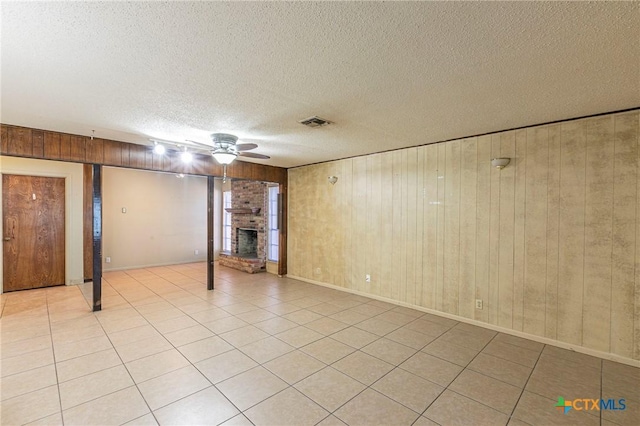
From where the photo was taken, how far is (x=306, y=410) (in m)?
2.12

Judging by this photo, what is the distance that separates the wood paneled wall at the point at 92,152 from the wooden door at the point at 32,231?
7.75ft

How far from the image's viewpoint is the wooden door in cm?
509

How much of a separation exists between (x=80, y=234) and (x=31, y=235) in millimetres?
693

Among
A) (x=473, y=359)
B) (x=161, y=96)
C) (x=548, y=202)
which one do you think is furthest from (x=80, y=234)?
(x=548, y=202)

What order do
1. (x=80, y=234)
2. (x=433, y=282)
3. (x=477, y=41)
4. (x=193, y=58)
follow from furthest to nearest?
(x=80, y=234), (x=433, y=282), (x=193, y=58), (x=477, y=41)

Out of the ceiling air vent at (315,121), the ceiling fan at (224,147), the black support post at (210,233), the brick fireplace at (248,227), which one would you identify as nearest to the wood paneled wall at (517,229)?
the ceiling air vent at (315,121)

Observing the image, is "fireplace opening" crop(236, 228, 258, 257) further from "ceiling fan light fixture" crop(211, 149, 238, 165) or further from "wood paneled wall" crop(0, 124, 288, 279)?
"ceiling fan light fixture" crop(211, 149, 238, 165)

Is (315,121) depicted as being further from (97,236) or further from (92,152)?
(97,236)

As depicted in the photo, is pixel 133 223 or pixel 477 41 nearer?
pixel 477 41

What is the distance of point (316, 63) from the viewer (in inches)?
77.6

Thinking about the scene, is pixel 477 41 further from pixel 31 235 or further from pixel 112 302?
pixel 31 235

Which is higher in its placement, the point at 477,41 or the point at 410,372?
the point at 477,41

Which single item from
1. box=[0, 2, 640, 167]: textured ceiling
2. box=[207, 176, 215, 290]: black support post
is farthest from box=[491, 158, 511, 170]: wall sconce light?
box=[207, 176, 215, 290]: black support post

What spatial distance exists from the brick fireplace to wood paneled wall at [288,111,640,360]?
2.75 m
